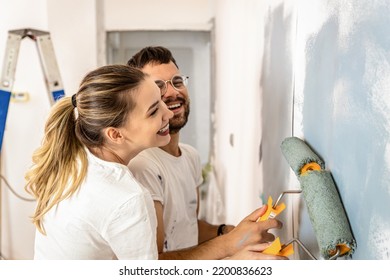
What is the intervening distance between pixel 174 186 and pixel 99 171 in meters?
0.25

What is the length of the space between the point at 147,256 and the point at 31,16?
0.61 m

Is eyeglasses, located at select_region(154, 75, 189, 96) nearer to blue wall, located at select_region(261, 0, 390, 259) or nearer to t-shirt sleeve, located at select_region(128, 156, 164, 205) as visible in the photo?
t-shirt sleeve, located at select_region(128, 156, 164, 205)

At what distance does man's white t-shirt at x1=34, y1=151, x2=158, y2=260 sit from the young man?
0.10 metres

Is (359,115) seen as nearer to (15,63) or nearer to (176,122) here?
(176,122)

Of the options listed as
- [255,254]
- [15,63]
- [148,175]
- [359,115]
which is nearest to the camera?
[359,115]

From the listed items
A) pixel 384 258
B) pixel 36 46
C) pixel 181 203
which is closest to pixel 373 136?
pixel 384 258

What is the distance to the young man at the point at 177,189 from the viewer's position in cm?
72

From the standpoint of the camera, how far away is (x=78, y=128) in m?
0.71

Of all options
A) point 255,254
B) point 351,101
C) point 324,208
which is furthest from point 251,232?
point 351,101

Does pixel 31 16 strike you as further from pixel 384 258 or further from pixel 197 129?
pixel 384 258

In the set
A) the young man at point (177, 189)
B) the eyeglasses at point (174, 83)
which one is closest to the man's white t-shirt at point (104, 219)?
the young man at point (177, 189)

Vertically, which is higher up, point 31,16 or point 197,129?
point 31,16

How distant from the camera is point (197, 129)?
115 centimetres

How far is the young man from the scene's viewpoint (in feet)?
2.35
